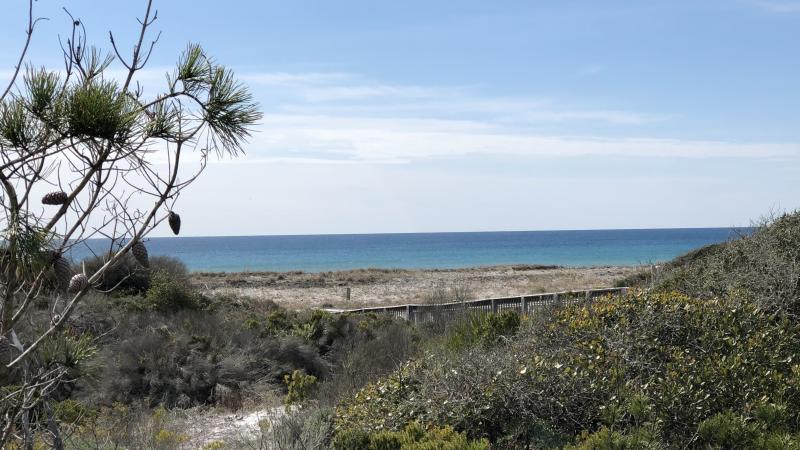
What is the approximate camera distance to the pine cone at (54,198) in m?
3.02

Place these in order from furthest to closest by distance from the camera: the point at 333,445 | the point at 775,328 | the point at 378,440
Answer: the point at 775,328 < the point at 333,445 < the point at 378,440

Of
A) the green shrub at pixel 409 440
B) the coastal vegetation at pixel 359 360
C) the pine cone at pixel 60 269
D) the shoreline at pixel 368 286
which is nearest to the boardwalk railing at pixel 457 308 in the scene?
the coastal vegetation at pixel 359 360

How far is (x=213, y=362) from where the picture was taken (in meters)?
12.6

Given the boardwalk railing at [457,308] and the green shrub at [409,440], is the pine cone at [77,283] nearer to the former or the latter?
the green shrub at [409,440]

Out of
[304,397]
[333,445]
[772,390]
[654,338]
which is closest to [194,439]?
[304,397]

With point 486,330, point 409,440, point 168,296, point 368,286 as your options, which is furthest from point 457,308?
point 368,286

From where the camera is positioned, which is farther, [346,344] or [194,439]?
[346,344]

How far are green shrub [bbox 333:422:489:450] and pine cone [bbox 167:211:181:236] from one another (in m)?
2.72

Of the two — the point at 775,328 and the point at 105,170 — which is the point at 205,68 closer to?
the point at 105,170

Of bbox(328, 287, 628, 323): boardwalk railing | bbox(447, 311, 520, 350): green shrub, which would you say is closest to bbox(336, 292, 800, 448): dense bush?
bbox(447, 311, 520, 350): green shrub

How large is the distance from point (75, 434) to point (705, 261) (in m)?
8.67

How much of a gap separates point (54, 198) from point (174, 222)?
449mm

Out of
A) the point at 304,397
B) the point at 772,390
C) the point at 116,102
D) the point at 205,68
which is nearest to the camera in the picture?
the point at 116,102

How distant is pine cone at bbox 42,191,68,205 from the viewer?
3.02 metres
